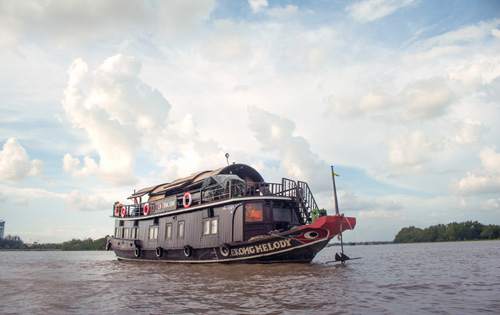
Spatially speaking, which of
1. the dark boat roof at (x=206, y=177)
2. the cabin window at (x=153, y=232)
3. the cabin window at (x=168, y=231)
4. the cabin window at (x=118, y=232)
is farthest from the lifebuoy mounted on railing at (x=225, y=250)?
the cabin window at (x=118, y=232)

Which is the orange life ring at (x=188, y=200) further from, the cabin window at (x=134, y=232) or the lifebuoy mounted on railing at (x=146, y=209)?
the cabin window at (x=134, y=232)

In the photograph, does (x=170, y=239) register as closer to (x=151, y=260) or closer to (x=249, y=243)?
(x=151, y=260)

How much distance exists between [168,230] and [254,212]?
7.57 m

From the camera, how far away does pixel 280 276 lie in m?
11.4

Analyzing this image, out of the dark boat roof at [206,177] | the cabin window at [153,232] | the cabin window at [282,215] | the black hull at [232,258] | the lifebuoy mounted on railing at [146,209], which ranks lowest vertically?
the black hull at [232,258]

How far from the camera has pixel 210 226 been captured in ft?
57.3

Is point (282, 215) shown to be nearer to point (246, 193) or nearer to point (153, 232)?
point (246, 193)

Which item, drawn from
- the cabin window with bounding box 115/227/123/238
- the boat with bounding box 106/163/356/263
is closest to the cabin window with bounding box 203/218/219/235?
the boat with bounding box 106/163/356/263

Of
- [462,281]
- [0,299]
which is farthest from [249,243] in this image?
[0,299]

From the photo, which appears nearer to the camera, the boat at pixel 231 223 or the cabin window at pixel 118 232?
the boat at pixel 231 223

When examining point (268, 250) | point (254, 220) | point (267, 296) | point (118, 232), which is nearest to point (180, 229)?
point (254, 220)

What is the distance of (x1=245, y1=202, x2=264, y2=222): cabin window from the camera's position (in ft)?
51.3

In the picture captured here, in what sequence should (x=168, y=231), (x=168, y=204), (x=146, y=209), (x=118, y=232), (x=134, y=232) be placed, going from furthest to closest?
(x=118, y=232), (x=134, y=232), (x=146, y=209), (x=168, y=204), (x=168, y=231)

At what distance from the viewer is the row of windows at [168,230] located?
56.7 ft
